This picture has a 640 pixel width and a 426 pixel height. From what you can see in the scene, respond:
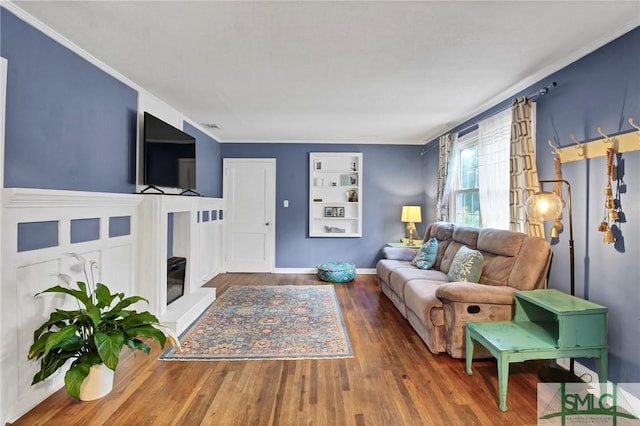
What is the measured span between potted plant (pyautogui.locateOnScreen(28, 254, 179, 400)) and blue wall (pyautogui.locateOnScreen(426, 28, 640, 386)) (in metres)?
2.95

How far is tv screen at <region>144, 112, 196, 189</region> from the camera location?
10.00 feet

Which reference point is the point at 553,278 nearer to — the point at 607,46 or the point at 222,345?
the point at 607,46

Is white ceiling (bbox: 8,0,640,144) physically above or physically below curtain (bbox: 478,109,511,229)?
above

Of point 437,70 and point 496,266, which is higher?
point 437,70

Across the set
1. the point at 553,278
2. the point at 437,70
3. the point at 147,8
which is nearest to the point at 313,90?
the point at 437,70

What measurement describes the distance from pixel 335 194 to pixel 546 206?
361cm

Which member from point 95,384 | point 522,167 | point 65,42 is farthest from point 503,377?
point 65,42

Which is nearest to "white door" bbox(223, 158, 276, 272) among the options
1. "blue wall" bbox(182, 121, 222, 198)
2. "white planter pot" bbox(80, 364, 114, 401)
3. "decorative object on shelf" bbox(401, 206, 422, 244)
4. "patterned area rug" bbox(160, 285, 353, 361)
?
"blue wall" bbox(182, 121, 222, 198)

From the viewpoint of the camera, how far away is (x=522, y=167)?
2771 millimetres

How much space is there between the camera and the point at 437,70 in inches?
100.0

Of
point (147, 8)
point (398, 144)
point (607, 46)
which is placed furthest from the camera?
point (398, 144)

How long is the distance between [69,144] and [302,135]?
10.8ft

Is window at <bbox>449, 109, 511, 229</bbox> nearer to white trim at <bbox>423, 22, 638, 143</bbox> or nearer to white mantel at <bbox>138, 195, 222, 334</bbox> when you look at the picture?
white trim at <bbox>423, 22, 638, 143</bbox>

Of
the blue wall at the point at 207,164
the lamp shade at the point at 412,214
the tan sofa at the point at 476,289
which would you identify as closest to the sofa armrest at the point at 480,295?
the tan sofa at the point at 476,289
